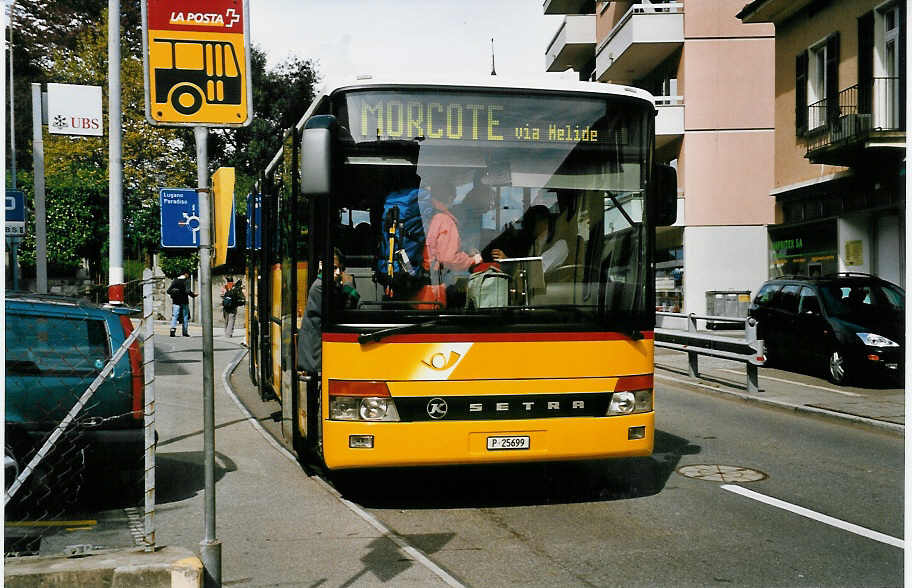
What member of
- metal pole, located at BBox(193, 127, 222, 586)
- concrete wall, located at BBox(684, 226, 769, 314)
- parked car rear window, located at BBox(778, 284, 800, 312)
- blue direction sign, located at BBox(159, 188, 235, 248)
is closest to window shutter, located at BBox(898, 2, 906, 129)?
parked car rear window, located at BBox(778, 284, 800, 312)

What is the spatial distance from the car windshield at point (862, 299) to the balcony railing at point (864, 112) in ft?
13.3

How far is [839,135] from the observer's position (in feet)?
64.4

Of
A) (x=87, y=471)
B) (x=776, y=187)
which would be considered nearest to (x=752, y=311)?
(x=776, y=187)

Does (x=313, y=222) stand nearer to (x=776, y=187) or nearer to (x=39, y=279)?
(x=39, y=279)

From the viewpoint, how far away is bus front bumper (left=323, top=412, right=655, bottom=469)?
662 centimetres

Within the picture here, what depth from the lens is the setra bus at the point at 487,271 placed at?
6.65 meters

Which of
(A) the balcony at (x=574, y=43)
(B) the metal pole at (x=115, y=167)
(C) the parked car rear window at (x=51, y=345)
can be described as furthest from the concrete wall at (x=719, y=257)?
(C) the parked car rear window at (x=51, y=345)

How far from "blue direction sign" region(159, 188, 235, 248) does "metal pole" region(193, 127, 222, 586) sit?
39.8ft

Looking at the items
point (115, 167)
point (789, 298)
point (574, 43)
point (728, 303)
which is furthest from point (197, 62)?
point (574, 43)

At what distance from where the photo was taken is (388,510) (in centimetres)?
707

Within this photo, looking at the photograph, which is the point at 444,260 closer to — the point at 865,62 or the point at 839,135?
the point at 839,135

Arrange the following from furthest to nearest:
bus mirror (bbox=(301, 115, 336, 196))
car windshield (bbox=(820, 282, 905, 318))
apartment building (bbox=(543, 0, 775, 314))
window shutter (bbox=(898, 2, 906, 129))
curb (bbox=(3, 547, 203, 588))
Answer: apartment building (bbox=(543, 0, 775, 314)) → window shutter (bbox=(898, 2, 906, 129)) → car windshield (bbox=(820, 282, 905, 318)) → bus mirror (bbox=(301, 115, 336, 196)) → curb (bbox=(3, 547, 203, 588))

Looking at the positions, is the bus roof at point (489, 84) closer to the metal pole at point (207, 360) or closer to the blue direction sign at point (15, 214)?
the metal pole at point (207, 360)

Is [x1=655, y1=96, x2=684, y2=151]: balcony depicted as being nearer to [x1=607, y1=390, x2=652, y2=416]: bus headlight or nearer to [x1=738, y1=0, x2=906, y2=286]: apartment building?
[x1=738, y1=0, x2=906, y2=286]: apartment building
